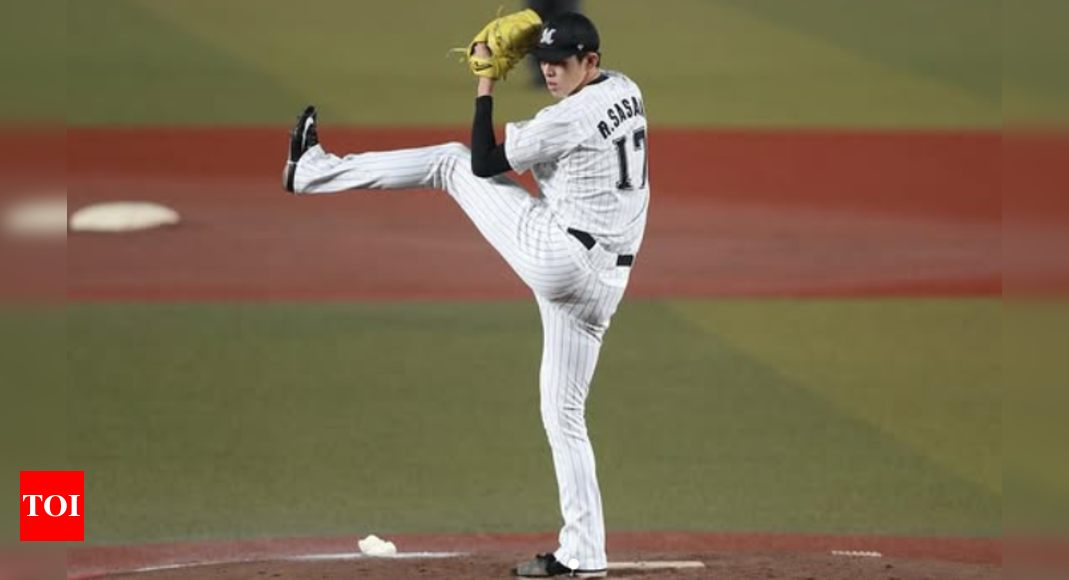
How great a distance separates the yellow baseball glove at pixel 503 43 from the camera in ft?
17.6

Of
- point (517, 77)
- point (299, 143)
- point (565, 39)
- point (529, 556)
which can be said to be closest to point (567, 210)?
point (565, 39)

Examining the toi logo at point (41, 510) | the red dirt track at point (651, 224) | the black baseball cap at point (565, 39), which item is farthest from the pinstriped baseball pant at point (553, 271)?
the red dirt track at point (651, 224)

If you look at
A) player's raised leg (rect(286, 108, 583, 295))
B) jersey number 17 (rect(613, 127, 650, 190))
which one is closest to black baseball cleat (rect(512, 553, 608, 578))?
player's raised leg (rect(286, 108, 583, 295))

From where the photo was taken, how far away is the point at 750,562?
5.98 m

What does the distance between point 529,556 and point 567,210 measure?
1460 mm

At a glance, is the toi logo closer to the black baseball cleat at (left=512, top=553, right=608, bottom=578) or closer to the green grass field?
the black baseball cleat at (left=512, top=553, right=608, bottom=578)

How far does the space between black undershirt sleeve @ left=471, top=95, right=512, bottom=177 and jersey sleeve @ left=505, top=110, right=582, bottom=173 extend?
3 centimetres

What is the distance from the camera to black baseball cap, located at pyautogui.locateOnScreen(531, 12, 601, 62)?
531 cm

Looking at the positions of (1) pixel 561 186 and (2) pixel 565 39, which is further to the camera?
(1) pixel 561 186

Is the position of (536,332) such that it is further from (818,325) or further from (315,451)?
(315,451)

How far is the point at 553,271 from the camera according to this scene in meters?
5.39

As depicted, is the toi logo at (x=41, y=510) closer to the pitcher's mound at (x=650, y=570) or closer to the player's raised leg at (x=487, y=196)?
the pitcher's mound at (x=650, y=570)

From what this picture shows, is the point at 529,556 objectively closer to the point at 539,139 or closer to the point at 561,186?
the point at 561,186

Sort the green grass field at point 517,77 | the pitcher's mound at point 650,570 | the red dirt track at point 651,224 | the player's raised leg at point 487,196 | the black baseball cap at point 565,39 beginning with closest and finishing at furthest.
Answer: the black baseball cap at point 565,39 < the player's raised leg at point 487,196 < the pitcher's mound at point 650,570 < the red dirt track at point 651,224 < the green grass field at point 517,77
